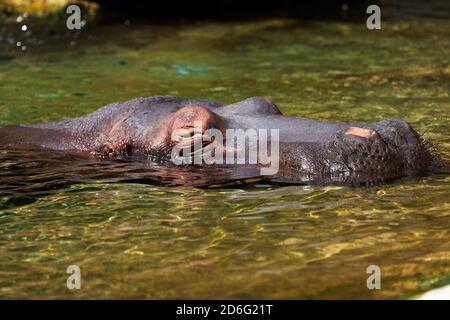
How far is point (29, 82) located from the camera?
10.5m

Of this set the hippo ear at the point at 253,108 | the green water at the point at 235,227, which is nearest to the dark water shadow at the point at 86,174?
the green water at the point at 235,227

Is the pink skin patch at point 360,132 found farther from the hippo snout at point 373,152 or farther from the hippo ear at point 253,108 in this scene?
the hippo ear at point 253,108

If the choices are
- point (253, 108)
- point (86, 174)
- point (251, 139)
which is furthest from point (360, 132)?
point (86, 174)

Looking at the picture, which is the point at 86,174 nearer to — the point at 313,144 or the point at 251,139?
the point at 251,139

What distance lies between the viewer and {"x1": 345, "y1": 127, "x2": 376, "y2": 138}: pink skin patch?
577 centimetres

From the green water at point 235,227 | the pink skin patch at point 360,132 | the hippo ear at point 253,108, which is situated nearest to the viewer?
the green water at point 235,227

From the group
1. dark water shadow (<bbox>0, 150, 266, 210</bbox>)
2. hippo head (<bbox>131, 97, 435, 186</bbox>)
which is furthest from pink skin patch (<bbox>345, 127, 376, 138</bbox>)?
dark water shadow (<bbox>0, 150, 266, 210</bbox>)

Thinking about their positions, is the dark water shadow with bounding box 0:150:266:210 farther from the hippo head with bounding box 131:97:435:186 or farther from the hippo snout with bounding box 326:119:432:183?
the hippo snout with bounding box 326:119:432:183

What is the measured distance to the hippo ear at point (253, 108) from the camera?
21.7 ft

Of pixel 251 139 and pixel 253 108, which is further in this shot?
pixel 253 108

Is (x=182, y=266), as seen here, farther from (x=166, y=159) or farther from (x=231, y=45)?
(x=231, y=45)

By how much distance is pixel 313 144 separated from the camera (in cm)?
591

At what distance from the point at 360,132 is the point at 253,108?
3.47 feet
